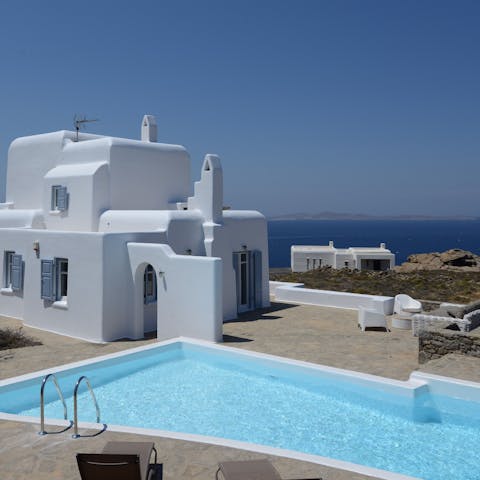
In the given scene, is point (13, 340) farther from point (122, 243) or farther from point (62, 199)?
point (62, 199)

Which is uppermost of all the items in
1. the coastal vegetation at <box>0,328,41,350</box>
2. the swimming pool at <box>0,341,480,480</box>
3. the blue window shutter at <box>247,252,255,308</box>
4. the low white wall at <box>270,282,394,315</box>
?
the blue window shutter at <box>247,252,255,308</box>

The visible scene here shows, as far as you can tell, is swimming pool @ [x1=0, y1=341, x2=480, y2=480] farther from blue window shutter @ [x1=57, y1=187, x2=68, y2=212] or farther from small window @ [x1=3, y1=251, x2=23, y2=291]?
blue window shutter @ [x1=57, y1=187, x2=68, y2=212]

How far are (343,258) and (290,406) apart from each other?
45071 millimetres

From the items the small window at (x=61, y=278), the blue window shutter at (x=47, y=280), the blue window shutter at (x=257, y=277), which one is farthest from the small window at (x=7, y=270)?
the blue window shutter at (x=257, y=277)

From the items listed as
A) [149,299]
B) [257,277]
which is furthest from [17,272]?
[257,277]

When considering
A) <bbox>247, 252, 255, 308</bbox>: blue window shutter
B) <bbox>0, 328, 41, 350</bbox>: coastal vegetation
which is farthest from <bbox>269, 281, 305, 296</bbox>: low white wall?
<bbox>0, 328, 41, 350</bbox>: coastal vegetation

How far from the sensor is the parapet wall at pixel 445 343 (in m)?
12.2

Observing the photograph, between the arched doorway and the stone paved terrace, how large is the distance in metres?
1.18

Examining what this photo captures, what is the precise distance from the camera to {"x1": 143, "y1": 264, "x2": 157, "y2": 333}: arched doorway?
16.6 meters

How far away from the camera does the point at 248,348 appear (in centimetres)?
1408

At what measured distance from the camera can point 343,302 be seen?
812 inches

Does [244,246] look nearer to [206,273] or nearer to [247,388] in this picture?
[206,273]

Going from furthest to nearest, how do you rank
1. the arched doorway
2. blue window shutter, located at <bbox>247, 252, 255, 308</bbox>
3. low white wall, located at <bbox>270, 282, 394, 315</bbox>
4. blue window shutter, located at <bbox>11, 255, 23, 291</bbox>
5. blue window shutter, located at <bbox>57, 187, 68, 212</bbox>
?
blue window shutter, located at <bbox>247, 252, 255, 308</bbox>
blue window shutter, located at <bbox>57, 187, 68, 212</bbox>
low white wall, located at <bbox>270, 282, 394, 315</bbox>
blue window shutter, located at <bbox>11, 255, 23, 291</bbox>
the arched doorway

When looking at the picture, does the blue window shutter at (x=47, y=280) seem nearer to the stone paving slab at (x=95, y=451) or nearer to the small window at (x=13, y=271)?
the small window at (x=13, y=271)
